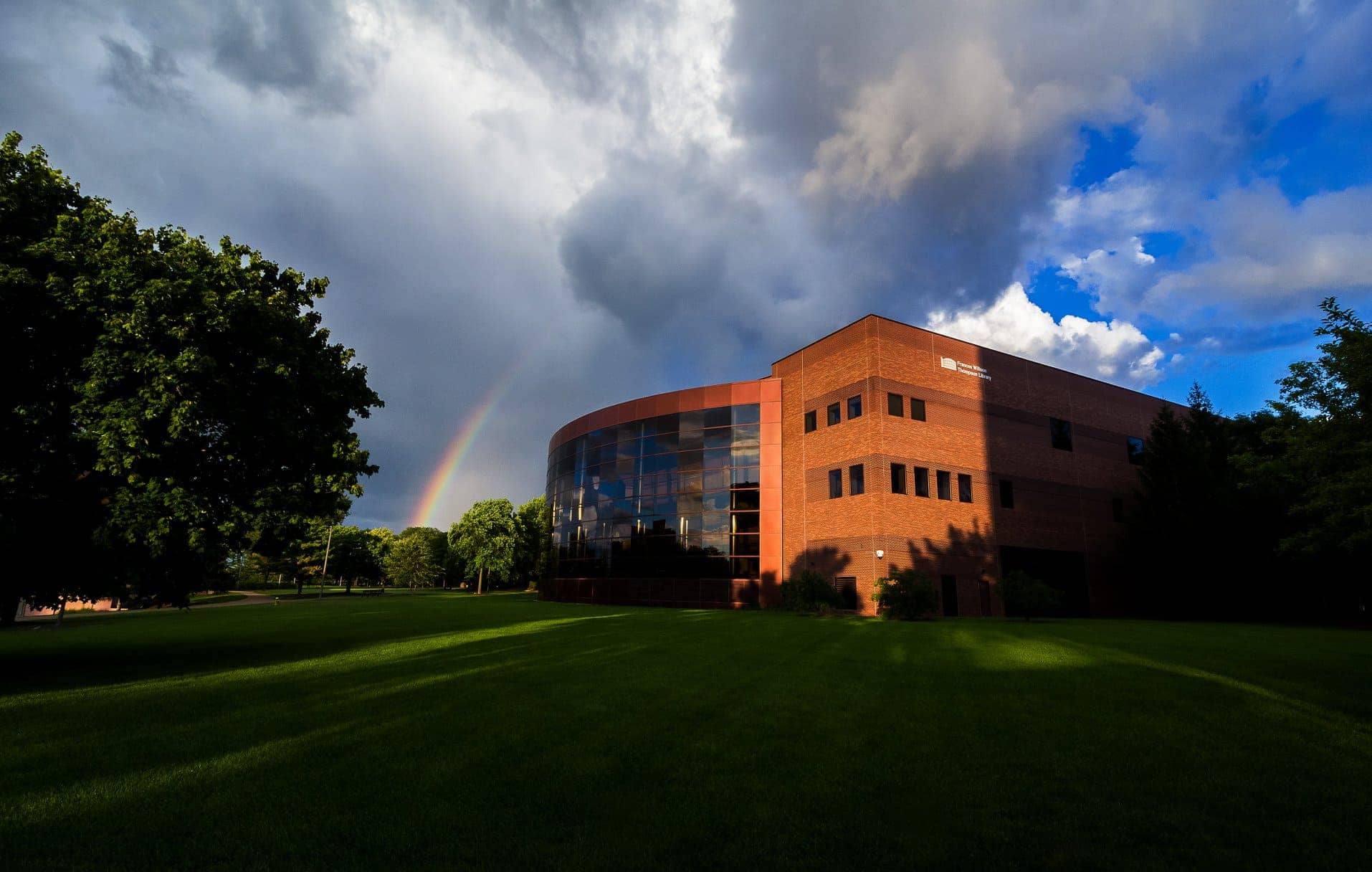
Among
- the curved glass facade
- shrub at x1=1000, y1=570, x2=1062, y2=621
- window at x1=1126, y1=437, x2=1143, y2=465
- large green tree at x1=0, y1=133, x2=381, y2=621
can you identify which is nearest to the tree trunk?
large green tree at x1=0, y1=133, x2=381, y2=621

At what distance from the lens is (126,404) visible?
39.9 ft

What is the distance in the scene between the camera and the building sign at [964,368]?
39.2 m

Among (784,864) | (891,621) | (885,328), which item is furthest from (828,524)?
(784,864)

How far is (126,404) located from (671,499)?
34.8 meters

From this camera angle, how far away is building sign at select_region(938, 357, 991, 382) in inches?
1542

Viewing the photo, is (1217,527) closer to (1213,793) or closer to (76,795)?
(1213,793)

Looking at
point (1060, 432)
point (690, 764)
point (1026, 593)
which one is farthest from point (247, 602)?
point (1060, 432)

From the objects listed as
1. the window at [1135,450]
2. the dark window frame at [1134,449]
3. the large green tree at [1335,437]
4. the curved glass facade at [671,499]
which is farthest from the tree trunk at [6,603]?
the window at [1135,450]

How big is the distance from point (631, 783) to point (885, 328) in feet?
→ 114

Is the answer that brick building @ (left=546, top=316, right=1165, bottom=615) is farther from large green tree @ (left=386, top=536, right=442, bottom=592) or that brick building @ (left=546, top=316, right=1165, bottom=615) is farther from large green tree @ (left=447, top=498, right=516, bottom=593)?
large green tree @ (left=386, top=536, right=442, bottom=592)

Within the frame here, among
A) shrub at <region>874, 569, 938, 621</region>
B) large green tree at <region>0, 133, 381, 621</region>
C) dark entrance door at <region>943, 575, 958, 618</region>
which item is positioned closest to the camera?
large green tree at <region>0, 133, 381, 621</region>

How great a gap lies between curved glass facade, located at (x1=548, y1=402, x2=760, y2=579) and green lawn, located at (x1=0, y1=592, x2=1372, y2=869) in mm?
28035

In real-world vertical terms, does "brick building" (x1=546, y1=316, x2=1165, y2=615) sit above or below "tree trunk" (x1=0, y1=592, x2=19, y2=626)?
above

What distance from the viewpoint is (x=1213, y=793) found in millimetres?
6254
